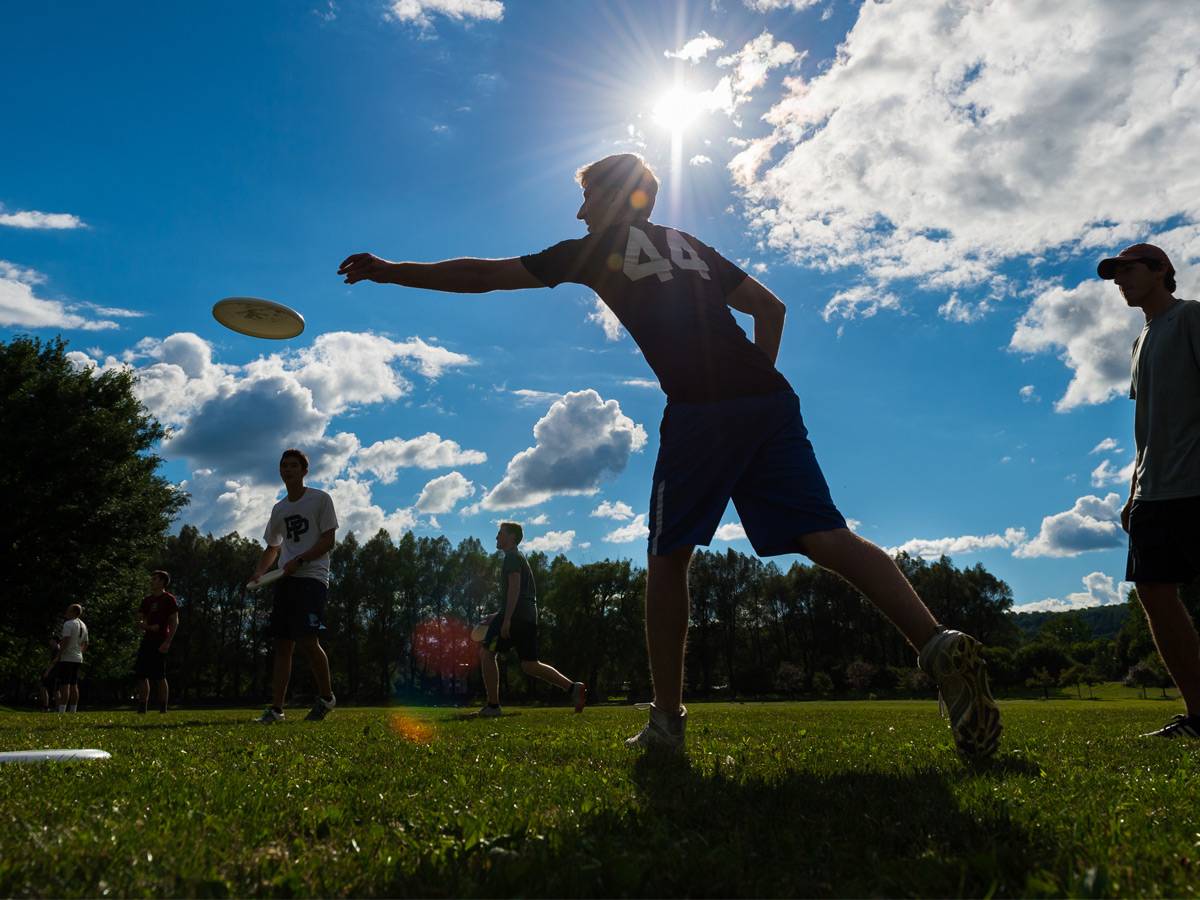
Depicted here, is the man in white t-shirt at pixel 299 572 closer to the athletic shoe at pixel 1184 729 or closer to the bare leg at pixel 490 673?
the bare leg at pixel 490 673

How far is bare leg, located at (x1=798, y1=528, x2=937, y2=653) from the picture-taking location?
362 centimetres

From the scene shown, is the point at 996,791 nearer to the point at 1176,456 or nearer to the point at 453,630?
the point at 1176,456

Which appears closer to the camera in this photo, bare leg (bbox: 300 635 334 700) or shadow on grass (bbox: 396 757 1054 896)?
shadow on grass (bbox: 396 757 1054 896)

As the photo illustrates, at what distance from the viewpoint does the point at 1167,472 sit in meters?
5.36

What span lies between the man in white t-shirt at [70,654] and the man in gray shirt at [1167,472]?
59.7ft

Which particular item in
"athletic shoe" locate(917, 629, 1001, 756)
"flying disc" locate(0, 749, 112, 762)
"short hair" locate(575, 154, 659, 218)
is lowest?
"flying disc" locate(0, 749, 112, 762)

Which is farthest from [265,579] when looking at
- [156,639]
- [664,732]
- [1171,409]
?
[1171,409]

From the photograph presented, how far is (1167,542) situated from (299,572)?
786 cm

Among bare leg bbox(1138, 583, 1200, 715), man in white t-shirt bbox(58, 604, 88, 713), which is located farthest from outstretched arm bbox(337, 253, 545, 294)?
man in white t-shirt bbox(58, 604, 88, 713)

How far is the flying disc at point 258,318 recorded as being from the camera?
8.84 meters

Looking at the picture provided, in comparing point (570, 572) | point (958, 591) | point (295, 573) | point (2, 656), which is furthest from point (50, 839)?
point (958, 591)

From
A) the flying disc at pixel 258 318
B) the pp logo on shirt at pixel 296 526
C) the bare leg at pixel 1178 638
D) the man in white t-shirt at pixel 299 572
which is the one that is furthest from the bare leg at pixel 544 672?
the bare leg at pixel 1178 638

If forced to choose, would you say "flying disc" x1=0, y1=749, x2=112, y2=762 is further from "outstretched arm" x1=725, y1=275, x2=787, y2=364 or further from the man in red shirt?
the man in red shirt

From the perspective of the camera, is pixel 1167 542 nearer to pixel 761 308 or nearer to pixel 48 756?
pixel 761 308
